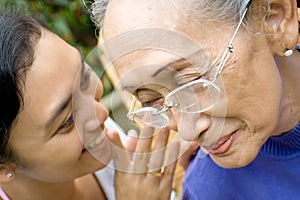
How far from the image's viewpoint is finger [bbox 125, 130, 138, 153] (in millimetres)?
1517

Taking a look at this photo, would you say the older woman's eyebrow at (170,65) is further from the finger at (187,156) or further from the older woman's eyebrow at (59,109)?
the finger at (187,156)

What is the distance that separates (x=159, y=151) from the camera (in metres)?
1.48

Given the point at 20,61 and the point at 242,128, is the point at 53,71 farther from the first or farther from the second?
the point at 242,128

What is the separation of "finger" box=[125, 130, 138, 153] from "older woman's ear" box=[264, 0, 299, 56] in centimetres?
60

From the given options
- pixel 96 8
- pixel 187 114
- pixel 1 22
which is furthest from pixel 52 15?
pixel 187 114

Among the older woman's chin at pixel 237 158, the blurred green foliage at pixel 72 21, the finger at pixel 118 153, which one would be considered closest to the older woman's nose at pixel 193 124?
the older woman's chin at pixel 237 158

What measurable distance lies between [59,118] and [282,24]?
687 mm

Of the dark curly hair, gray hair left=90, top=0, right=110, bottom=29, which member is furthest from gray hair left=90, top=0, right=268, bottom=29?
the dark curly hair

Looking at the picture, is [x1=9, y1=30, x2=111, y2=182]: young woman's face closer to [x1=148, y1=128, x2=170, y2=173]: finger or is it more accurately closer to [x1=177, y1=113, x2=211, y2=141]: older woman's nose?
[x1=148, y1=128, x2=170, y2=173]: finger

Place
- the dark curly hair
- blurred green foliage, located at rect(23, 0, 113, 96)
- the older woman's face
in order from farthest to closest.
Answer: blurred green foliage, located at rect(23, 0, 113, 96) < the dark curly hair < the older woman's face

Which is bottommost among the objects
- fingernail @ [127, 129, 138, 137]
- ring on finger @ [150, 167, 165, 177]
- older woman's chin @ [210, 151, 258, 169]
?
ring on finger @ [150, 167, 165, 177]

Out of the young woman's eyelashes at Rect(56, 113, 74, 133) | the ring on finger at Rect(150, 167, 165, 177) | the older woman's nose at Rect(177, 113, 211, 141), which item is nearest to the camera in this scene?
the older woman's nose at Rect(177, 113, 211, 141)

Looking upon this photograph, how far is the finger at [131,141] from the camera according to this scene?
4.98 feet

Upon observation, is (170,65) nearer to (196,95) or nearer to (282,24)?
(196,95)
